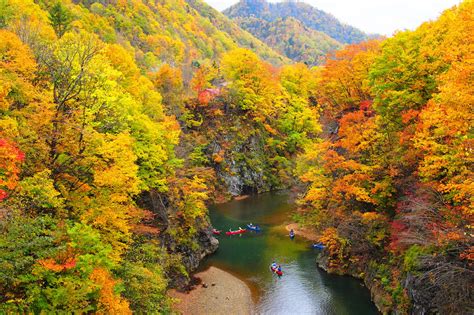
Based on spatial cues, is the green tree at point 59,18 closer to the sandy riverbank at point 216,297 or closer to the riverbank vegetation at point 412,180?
the riverbank vegetation at point 412,180

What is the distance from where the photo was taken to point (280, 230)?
1892 inches

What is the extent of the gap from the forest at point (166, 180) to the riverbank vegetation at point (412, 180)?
0.14 metres

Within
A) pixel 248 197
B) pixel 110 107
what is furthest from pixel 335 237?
pixel 248 197

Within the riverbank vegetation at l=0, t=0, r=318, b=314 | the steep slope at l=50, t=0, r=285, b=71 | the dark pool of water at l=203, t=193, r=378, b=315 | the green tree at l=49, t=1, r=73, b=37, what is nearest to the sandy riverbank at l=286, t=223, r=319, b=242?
the dark pool of water at l=203, t=193, r=378, b=315

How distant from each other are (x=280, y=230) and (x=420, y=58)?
87.5 ft

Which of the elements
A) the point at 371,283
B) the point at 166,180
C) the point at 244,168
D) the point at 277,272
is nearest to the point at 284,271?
the point at 277,272

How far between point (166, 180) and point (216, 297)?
11.3m

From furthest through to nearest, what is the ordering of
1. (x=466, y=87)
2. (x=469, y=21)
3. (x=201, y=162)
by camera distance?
(x=201, y=162) → (x=469, y=21) → (x=466, y=87)

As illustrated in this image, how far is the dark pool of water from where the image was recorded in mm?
29359

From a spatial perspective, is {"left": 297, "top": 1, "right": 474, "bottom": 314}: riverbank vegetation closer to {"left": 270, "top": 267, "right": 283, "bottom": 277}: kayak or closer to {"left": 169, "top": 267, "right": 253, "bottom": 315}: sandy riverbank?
{"left": 270, "top": 267, "right": 283, "bottom": 277}: kayak

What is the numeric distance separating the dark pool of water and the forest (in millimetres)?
1645

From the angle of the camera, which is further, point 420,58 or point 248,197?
point 248,197

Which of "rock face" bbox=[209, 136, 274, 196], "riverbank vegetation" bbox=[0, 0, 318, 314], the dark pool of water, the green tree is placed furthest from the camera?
"rock face" bbox=[209, 136, 274, 196]

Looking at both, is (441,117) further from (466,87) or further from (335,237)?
(335,237)
